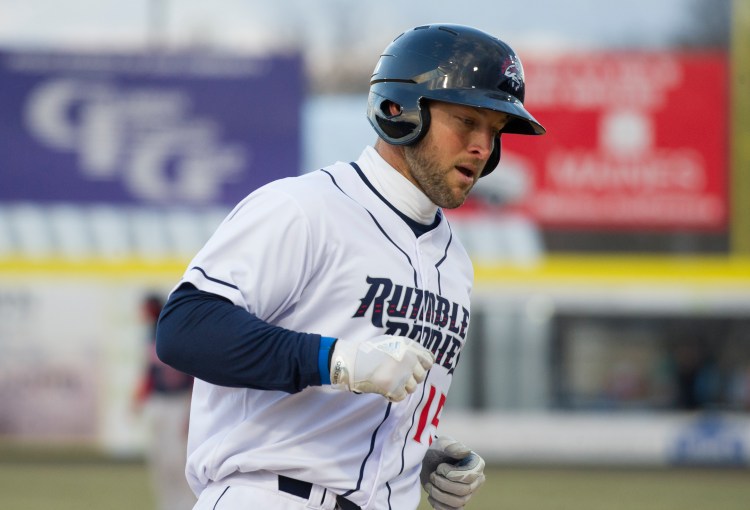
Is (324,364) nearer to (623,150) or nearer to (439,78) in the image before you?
(439,78)

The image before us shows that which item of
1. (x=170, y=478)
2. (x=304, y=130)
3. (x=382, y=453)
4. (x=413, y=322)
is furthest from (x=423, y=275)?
(x=304, y=130)

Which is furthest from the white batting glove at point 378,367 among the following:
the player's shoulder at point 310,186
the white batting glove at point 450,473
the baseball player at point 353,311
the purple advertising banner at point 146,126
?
the purple advertising banner at point 146,126

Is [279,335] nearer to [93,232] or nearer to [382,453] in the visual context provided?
[382,453]

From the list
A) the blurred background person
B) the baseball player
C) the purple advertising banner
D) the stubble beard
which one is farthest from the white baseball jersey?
the purple advertising banner

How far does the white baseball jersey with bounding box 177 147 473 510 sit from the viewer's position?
9.71 ft

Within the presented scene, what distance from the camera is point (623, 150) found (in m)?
20.1

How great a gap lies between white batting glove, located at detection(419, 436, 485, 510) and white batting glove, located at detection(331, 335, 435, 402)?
2.28ft

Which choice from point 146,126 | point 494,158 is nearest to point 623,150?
point 146,126

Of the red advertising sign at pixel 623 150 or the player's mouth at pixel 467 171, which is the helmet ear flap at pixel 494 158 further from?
the red advertising sign at pixel 623 150

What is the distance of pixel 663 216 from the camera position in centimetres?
2003

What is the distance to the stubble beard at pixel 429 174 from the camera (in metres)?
3.24

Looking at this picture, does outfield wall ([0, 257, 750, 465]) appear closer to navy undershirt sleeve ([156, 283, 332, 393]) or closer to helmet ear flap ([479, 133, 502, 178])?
helmet ear flap ([479, 133, 502, 178])

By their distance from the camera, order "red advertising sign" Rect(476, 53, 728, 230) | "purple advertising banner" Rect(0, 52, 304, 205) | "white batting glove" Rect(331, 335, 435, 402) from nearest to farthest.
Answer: "white batting glove" Rect(331, 335, 435, 402)
"red advertising sign" Rect(476, 53, 728, 230)
"purple advertising banner" Rect(0, 52, 304, 205)

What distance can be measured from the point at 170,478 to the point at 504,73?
7.11 metres
